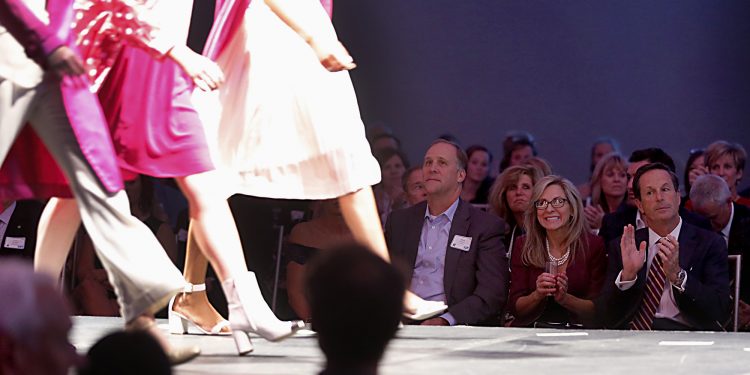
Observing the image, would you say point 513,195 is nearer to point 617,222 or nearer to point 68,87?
point 617,222

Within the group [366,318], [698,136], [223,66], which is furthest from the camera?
[698,136]

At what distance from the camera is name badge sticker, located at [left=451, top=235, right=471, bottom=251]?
5410 mm

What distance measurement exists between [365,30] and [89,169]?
509cm

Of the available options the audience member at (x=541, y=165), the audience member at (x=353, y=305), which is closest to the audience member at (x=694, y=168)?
the audience member at (x=541, y=165)

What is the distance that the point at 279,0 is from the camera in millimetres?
4062

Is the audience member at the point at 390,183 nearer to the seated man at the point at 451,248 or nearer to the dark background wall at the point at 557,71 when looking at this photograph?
the dark background wall at the point at 557,71

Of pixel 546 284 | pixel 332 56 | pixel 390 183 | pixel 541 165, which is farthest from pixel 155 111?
pixel 390 183

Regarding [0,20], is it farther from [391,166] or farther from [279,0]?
[391,166]

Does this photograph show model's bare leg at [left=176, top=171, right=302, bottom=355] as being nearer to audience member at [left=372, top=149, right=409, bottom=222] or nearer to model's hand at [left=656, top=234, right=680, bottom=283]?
model's hand at [left=656, top=234, right=680, bottom=283]

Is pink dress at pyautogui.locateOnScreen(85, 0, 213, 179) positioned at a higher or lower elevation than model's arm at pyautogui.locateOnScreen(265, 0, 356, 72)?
lower

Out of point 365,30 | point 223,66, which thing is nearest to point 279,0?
point 223,66

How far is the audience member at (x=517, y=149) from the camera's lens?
23.9 ft

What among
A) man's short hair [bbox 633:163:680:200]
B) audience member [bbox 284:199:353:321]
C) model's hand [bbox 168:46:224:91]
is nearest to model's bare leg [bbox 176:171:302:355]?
model's hand [bbox 168:46:224:91]

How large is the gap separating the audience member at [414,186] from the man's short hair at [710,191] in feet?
4.24
